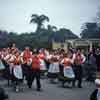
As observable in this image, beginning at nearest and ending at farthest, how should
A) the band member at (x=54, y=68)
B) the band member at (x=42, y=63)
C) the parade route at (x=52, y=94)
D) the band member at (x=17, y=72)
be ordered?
the parade route at (x=52, y=94) → the band member at (x=17, y=72) → the band member at (x=54, y=68) → the band member at (x=42, y=63)

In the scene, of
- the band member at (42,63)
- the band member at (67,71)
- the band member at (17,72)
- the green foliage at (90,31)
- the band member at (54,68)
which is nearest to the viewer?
the band member at (17,72)

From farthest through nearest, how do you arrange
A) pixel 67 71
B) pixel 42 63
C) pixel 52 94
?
pixel 42 63, pixel 67 71, pixel 52 94

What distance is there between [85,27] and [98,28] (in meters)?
9.68

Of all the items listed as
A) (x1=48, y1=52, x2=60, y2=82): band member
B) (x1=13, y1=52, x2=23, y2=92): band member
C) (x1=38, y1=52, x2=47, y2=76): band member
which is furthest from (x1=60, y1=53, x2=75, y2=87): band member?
(x1=38, y1=52, x2=47, y2=76): band member

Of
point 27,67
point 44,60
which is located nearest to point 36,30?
point 44,60

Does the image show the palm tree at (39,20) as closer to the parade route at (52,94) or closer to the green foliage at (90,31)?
the green foliage at (90,31)

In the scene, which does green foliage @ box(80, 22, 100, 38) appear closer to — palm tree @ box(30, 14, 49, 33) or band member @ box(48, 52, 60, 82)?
palm tree @ box(30, 14, 49, 33)

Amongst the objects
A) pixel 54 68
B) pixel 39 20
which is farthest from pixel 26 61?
pixel 39 20

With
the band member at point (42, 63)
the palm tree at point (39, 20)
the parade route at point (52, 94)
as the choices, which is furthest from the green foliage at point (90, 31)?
the parade route at point (52, 94)

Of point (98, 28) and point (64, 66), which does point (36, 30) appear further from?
point (64, 66)

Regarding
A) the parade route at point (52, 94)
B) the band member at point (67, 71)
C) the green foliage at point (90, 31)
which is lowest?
the parade route at point (52, 94)

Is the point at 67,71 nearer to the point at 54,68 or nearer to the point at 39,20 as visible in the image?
the point at 54,68

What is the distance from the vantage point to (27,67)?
16344mm

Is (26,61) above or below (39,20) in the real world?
below
